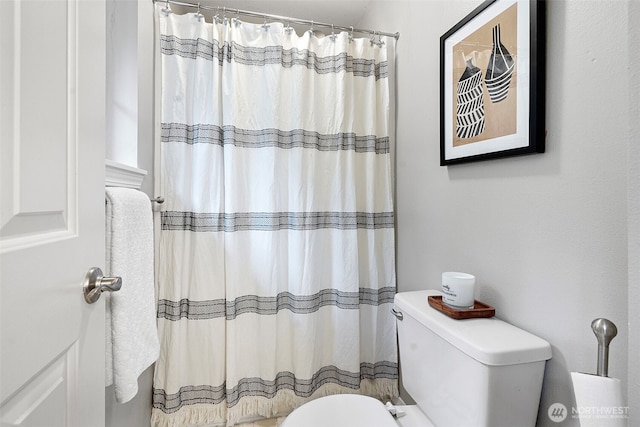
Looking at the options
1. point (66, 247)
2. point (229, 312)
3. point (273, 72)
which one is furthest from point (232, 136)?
point (66, 247)

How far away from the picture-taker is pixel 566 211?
2.49 ft

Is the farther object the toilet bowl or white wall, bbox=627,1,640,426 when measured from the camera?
the toilet bowl

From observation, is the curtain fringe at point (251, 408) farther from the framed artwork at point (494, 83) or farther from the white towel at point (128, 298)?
the framed artwork at point (494, 83)

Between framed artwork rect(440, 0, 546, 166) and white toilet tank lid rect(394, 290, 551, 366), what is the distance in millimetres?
500

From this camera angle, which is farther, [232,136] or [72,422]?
[232,136]

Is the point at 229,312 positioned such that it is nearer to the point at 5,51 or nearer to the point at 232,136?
the point at 232,136

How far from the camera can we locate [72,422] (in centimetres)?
54

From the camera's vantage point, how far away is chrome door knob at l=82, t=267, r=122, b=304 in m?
0.59

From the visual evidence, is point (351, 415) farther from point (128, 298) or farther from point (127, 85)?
point (127, 85)

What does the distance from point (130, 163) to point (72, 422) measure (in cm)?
92

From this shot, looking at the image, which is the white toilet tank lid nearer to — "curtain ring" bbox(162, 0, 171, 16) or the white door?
the white door

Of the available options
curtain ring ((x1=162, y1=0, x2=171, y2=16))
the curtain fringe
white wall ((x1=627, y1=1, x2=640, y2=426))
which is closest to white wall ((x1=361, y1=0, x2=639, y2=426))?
white wall ((x1=627, y1=1, x2=640, y2=426))

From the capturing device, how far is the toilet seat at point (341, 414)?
0.96 metres

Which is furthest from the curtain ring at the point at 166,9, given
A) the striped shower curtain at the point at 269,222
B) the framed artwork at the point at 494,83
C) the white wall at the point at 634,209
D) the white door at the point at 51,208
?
the white wall at the point at 634,209
